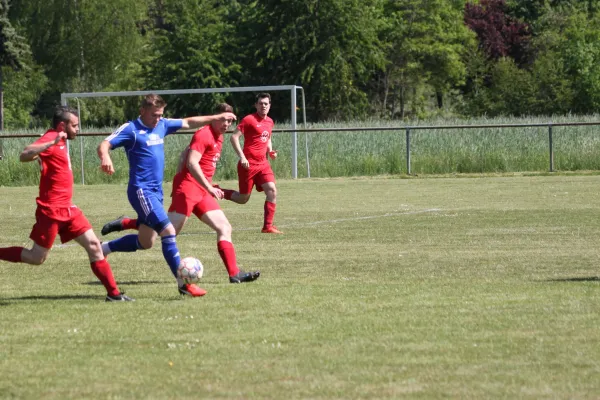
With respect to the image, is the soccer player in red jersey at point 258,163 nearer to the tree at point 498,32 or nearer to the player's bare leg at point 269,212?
the player's bare leg at point 269,212

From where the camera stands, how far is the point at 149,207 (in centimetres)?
1000

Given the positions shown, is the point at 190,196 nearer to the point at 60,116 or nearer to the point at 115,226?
the point at 115,226

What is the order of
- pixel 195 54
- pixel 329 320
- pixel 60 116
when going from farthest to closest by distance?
A: pixel 195 54
pixel 60 116
pixel 329 320

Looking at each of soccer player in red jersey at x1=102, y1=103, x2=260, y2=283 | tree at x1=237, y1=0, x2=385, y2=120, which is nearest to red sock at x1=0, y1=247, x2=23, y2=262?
soccer player in red jersey at x1=102, y1=103, x2=260, y2=283

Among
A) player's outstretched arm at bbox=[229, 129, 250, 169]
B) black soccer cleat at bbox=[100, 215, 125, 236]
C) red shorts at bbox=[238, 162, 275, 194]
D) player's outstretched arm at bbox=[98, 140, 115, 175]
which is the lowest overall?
black soccer cleat at bbox=[100, 215, 125, 236]

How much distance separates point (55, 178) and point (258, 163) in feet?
25.1

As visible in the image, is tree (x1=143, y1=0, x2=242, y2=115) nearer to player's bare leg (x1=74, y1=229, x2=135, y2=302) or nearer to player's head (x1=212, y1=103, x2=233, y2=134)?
player's head (x1=212, y1=103, x2=233, y2=134)

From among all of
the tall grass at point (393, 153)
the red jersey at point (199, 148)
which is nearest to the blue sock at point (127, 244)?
the red jersey at point (199, 148)

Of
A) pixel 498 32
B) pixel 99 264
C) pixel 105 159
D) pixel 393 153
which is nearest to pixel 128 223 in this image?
pixel 99 264

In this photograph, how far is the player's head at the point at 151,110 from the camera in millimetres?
9922

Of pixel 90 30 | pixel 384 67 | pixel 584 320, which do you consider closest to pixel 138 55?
pixel 90 30

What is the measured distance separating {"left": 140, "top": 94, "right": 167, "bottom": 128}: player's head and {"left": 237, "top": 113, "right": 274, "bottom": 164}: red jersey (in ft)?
22.6

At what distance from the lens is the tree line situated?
5828 cm

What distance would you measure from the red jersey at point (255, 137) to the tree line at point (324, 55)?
32.6m
